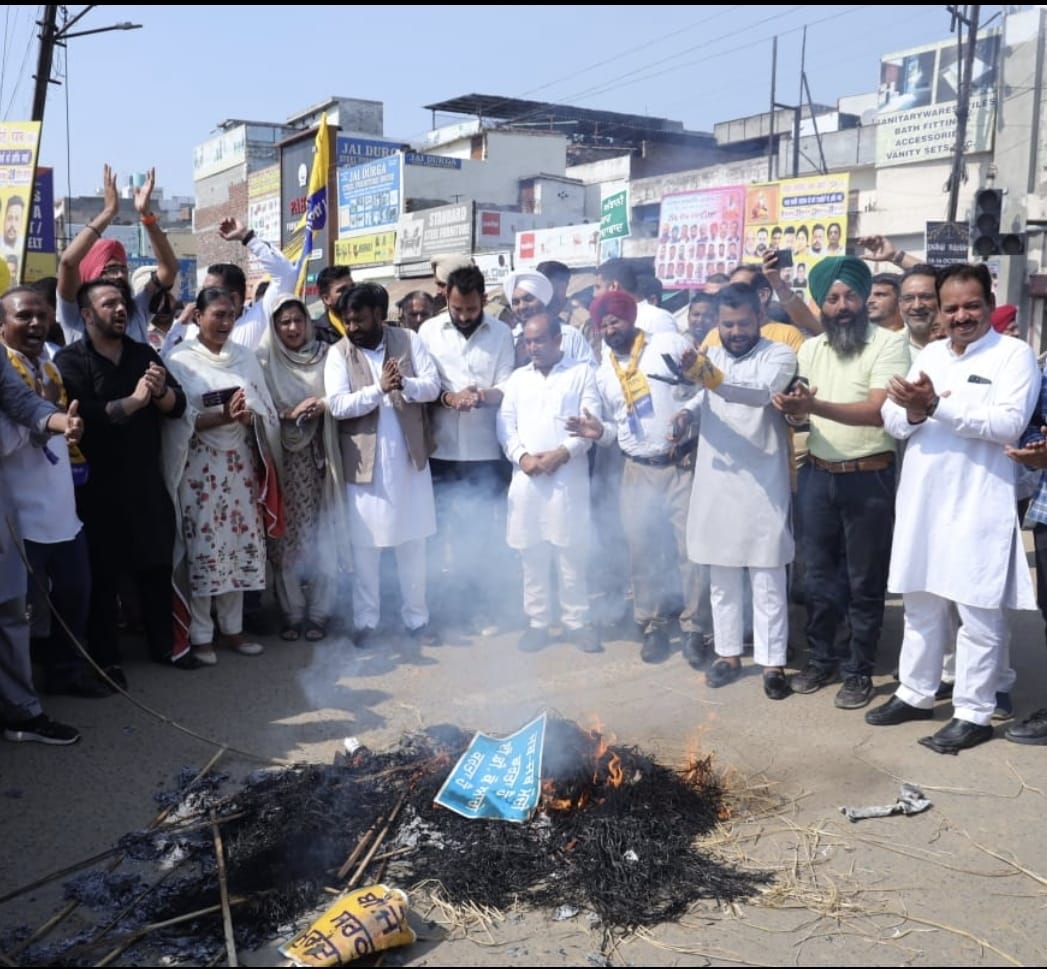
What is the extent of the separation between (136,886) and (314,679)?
2032 millimetres

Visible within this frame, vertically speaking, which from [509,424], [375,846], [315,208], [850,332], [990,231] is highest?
[990,231]

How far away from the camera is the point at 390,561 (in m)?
6.74

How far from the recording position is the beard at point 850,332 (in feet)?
16.2

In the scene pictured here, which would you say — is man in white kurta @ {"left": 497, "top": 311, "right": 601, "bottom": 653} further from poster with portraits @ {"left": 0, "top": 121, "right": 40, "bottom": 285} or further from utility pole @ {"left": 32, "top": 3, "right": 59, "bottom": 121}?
utility pole @ {"left": 32, "top": 3, "right": 59, "bottom": 121}

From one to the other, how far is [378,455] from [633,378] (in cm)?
159

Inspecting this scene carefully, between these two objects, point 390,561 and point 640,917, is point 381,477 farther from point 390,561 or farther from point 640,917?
point 640,917

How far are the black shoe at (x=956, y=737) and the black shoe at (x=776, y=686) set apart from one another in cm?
81

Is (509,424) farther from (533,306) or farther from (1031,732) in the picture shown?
(1031,732)

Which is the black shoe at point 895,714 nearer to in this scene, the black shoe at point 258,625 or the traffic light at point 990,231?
the black shoe at point 258,625

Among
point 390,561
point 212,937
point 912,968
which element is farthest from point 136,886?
point 390,561

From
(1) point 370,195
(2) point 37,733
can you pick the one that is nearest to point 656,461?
(2) point 37,733

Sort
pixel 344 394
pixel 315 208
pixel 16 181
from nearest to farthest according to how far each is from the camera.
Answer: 1. pixel 344 394
2. pixel 315 208
3. pixel 16 181

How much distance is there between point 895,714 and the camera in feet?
15.5

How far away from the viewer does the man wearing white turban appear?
6.24 meters
